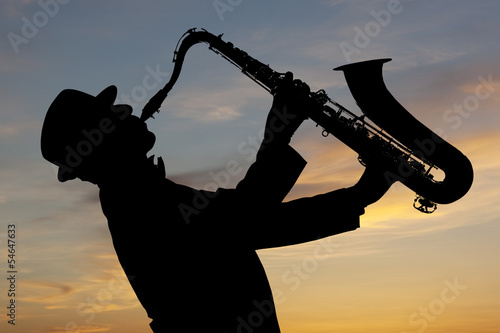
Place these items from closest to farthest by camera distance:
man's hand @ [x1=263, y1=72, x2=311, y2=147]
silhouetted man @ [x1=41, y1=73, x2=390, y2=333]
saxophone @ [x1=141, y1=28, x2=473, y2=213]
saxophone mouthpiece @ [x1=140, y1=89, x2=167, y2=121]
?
1. man's hand @ [x1=263, y1=72, x2=311, y2=147]
2. silhouetted man @ [x1=41, y1=73, x2=390, y2=333]
3. saxophone @ [x1=141, y1=28, x2=473, y2=213]
4. saxophone mouthpiece @ [x1=140, y1=89, x2=167, y2=121]

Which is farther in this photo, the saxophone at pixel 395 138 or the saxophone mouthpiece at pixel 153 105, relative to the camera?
the saxophone mouthpiece at pixel 153 105

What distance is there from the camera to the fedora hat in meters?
3.59

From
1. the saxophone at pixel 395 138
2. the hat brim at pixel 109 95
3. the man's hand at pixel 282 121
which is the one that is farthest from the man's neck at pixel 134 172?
the saxophone at pixel 395 138

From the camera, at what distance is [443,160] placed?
711cm

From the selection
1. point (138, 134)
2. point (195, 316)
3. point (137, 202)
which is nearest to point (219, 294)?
point (195, 316)

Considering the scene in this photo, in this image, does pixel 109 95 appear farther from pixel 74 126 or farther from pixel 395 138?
pixel 395 138

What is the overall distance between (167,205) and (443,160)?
456cm

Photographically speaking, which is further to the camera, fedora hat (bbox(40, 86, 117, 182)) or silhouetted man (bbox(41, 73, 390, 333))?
fedora hat (bbox(40, 86, 117, 182))

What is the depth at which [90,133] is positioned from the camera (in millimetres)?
3582

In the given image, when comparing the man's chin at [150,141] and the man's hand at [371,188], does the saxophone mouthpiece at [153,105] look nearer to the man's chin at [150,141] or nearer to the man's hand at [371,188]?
the man's chin at [150,141]

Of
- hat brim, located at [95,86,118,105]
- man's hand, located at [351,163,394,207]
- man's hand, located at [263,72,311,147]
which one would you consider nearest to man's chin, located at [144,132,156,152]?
hat brim, located at [95,86,118,105]

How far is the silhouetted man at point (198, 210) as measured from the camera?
3.37 meters

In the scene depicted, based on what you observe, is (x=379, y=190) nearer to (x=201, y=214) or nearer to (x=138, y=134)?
(x=201, y=214)

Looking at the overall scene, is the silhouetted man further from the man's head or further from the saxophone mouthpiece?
the saxophone mouthpiece
